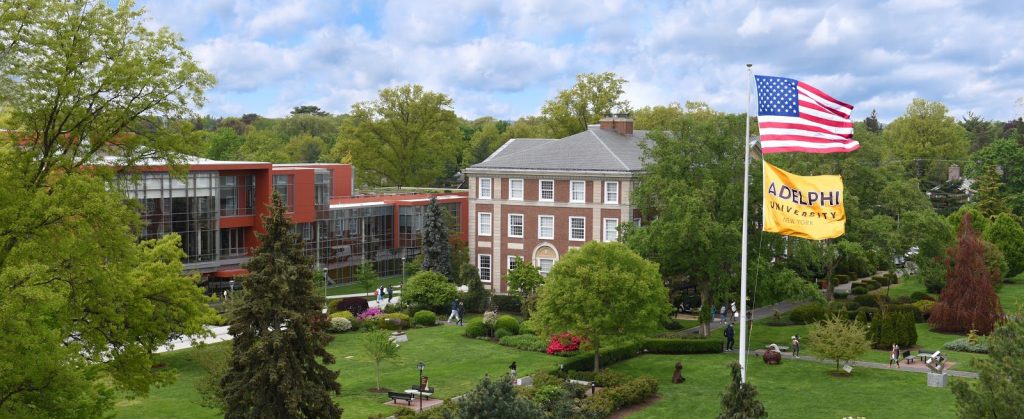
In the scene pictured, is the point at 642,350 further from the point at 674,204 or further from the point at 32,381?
the point at 32,381

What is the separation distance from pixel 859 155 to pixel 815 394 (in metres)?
25.4

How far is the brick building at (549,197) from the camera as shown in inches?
2415

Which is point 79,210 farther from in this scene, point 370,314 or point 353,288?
point 353,288

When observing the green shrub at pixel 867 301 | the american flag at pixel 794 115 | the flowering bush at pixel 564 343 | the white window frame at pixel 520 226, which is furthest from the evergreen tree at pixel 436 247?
the american flag at pixel 794 115

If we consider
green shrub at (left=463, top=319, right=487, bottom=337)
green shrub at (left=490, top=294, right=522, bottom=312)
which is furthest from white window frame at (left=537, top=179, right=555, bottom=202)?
green shrub at (left=463, top=319, right=487, bottom=337)

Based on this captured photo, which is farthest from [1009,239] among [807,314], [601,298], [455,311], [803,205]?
[803,205]

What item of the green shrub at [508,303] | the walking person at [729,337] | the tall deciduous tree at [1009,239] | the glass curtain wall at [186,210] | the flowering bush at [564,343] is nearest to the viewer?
the flowering bush at [564,343]

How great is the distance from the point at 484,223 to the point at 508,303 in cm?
870

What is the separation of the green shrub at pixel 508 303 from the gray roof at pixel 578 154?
29.8 feet

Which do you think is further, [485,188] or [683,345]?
[485,188]

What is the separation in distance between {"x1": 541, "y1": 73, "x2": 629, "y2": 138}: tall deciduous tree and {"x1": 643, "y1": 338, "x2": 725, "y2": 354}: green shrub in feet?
170

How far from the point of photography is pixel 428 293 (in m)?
55.9

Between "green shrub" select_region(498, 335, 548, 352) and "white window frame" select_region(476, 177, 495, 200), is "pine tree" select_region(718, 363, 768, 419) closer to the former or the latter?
"green shrub" select_region(498, 335, 548, 352)

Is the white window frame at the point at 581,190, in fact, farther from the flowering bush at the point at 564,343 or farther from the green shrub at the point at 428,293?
the flowering bush at the point at 564,343
